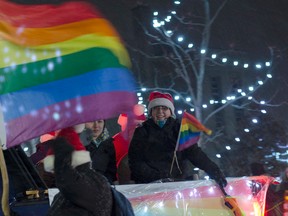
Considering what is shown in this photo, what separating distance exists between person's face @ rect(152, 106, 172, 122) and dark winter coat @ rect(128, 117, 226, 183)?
0.10 meters

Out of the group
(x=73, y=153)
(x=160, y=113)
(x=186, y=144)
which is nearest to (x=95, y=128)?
(x=160, y=113)

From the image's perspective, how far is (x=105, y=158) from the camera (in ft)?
15.5

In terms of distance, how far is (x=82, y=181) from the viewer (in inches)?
103

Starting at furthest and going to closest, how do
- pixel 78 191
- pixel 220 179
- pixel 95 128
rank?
pixel 95 128 → pixel 220 179 → pixel 78 191

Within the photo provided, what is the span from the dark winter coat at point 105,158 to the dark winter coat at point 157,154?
0.58 feet

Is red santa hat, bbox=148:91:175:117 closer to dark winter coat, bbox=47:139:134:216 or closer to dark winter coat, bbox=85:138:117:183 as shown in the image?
dark winter coat, bbox=85:138:117:183

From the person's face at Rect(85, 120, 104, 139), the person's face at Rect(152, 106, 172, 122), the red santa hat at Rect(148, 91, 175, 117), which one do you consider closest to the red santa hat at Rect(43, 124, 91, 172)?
the person's face at Rect(85, 120, 104, 139)

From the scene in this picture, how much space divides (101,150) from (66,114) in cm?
190

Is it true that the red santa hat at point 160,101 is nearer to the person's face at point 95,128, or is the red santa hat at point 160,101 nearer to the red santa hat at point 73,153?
the person's face at point 95,128

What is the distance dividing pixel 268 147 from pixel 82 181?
26.2 metres

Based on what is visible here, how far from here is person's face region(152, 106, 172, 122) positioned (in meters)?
5.09

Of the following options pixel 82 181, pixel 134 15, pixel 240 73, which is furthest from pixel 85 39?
pixel 240 73

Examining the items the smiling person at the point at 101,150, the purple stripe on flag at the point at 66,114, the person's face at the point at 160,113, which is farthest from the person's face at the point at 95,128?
the purple stripe on flag at the point at 66,114

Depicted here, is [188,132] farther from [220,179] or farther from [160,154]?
[220,179]
